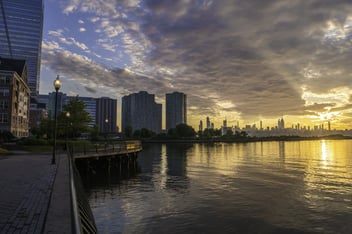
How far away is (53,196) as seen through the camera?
39.8 feet

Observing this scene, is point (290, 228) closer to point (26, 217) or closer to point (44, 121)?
→ point (26, 217)

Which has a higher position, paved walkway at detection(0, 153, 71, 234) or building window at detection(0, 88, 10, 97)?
building window at detection(0, 88, 10, 97)

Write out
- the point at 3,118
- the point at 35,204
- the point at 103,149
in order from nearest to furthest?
the point at 35,204 < the point at 103,149 < the point at 3,118

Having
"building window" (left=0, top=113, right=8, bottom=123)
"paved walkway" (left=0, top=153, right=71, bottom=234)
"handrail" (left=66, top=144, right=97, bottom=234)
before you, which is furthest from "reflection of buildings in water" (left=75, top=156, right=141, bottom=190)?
"building window" (left=0, top=113, right=8, bottom=123)

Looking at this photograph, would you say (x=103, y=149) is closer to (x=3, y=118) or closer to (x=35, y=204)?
(x=35, y=204)

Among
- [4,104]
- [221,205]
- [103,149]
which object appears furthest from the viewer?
[4,104]

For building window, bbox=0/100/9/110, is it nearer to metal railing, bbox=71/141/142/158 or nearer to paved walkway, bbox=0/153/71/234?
metal railing, bbox=71/141/142/158

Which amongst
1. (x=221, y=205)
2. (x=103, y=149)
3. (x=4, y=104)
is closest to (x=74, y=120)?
(x=103, y=149)

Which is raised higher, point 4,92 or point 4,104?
point 4,92

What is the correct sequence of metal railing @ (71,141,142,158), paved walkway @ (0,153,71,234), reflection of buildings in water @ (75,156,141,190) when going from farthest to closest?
metal railing @ (71,141,142,158) < reflection of buildings in water @ (75,156,141,190) < paved walkway @ (0,153,71,234)

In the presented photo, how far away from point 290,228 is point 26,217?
13.1m

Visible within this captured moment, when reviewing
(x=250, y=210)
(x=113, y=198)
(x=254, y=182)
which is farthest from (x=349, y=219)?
(x=113, y=198)

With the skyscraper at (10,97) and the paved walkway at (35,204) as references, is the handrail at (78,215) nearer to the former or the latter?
the paved walkway at (35,204)

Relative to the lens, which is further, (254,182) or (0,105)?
(0,105)
